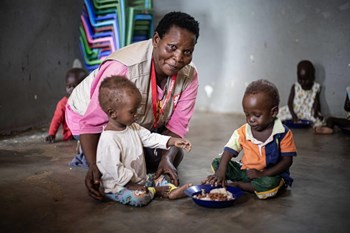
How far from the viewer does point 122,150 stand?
2.48 meters

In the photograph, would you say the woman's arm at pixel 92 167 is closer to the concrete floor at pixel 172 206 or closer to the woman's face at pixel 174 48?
the concrete floor at pixel 172 206

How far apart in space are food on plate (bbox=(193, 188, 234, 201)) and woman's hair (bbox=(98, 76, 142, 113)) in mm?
667

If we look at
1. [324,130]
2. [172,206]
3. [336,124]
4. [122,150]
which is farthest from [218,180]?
[336,124]

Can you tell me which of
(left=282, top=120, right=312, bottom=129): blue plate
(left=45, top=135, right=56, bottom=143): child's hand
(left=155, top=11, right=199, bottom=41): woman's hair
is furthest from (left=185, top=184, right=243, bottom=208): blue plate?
(left=282, top=120, right=312, bottom=129): blue plate

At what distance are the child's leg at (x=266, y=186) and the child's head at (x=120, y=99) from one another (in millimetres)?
848

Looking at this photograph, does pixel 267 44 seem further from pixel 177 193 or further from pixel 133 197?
pixel 133 197

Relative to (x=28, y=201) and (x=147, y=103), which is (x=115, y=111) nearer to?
(x=147, y=103)

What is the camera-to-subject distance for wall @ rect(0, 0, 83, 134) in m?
4.65

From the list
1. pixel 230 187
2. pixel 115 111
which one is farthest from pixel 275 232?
pixel 115 111

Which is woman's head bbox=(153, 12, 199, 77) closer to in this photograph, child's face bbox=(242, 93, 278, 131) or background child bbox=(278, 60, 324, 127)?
child's face bbox=(242, 93, 278, 131)

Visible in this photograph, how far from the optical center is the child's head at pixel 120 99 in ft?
7.95

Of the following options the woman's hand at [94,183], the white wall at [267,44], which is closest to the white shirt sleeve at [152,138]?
the woman's hand at [94,183]

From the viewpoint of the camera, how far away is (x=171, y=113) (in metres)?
3.04

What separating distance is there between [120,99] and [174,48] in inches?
17.8
